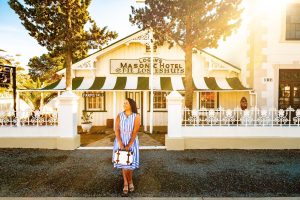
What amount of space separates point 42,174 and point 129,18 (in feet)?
21.2

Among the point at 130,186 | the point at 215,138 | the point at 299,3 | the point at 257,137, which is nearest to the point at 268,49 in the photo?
the point at 299,3

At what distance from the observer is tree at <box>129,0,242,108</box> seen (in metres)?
8.48

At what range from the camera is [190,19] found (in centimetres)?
862

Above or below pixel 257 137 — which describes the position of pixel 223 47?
above

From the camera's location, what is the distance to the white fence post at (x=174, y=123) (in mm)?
7461

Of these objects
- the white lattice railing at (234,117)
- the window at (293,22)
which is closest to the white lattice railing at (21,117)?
the white lattice railing at (234,117)

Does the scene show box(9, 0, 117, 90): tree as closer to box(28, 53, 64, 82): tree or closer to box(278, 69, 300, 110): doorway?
box(278, 69, 300, 110): doorway

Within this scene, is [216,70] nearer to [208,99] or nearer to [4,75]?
[208,99]

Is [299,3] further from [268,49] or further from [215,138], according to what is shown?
[215,138]

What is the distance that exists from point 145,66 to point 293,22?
299 inches

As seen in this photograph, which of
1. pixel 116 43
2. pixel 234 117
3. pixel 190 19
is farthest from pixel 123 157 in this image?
pixel 116 43

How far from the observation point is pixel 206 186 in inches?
189

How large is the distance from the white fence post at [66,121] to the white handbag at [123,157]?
148 inches

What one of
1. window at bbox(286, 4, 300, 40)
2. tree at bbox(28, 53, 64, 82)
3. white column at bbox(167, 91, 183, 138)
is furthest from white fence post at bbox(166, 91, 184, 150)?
tree at bbox(28, 53, 64, 82)
